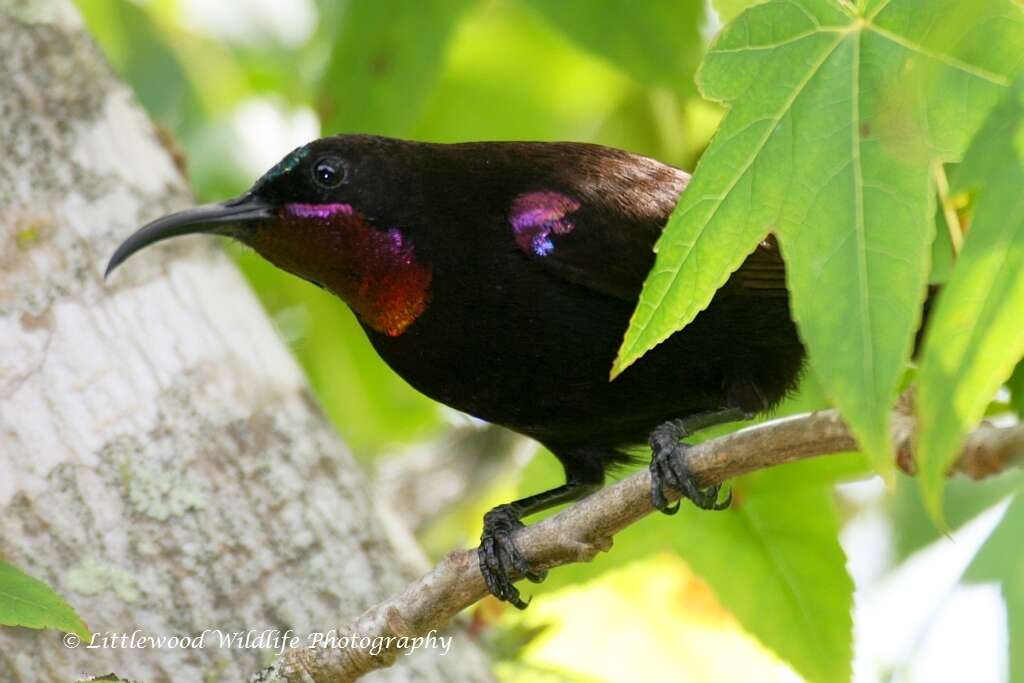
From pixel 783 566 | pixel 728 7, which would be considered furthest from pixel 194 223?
A: pixel 783 566

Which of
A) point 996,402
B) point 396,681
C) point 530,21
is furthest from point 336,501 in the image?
point 530,21

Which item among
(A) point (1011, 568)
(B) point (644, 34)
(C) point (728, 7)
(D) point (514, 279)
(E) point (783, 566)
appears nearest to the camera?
(A) point (1011, 568)

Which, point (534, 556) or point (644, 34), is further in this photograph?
point (644, 34)

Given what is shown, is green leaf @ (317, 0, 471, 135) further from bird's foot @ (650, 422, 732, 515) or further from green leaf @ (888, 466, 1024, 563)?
green leaf @ (888, 466, 1024, 563)

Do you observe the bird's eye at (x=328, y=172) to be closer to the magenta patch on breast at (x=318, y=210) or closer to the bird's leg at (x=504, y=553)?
the magenta patch on breast at (x=318, y=210)

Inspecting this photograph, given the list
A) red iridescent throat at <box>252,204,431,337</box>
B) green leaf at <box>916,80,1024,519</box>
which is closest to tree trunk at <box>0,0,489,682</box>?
red iridescent throat at <box>252,204,431,337</box>

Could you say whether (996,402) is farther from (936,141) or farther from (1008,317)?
(1008,317)

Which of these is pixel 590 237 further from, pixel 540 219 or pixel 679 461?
pixel 679 461
